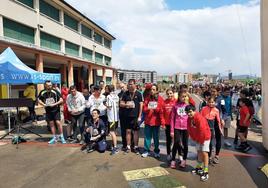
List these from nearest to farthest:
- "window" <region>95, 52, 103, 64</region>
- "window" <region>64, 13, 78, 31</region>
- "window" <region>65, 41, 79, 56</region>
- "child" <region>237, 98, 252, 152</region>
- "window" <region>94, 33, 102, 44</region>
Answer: "child" <region>237, 98, 252, 152</region>
"window" <region>64, 13, 78, 31</region>
"window" <region>65, 41, 79, 56</region>
"window" <region>94, 33, 102, 44</region>
"window" <region>95, 52, 103, 64</region>

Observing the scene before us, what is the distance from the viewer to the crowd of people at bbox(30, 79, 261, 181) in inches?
204

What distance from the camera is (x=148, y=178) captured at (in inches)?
190

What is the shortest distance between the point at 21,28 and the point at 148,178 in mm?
18988

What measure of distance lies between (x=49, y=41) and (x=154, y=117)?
68.8 ft

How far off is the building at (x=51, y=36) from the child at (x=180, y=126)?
9.37 m

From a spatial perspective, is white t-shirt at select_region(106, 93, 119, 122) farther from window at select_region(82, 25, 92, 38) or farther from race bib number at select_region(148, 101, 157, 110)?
window at select_region(82, 25, 92, 38)

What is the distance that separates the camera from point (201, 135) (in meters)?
4.88

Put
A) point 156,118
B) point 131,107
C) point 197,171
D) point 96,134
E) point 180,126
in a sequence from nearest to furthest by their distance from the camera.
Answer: point 197,171 → point 180,126 → point 156,118 → point 131,107 → point 96,134

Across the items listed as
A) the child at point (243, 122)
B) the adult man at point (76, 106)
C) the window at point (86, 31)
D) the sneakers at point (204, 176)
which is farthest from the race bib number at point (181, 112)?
the window at point (86, 31)

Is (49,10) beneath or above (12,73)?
above

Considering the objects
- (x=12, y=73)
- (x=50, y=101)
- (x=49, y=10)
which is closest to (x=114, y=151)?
(x=50, y=101)

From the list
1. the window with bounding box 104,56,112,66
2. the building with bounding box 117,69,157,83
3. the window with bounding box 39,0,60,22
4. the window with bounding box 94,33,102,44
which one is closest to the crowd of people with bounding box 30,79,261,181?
the building with bounding box 117,69,157,83

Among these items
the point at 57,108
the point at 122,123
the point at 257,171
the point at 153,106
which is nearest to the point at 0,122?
the point at 57,108

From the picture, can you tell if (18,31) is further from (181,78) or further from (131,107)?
(181,78)
